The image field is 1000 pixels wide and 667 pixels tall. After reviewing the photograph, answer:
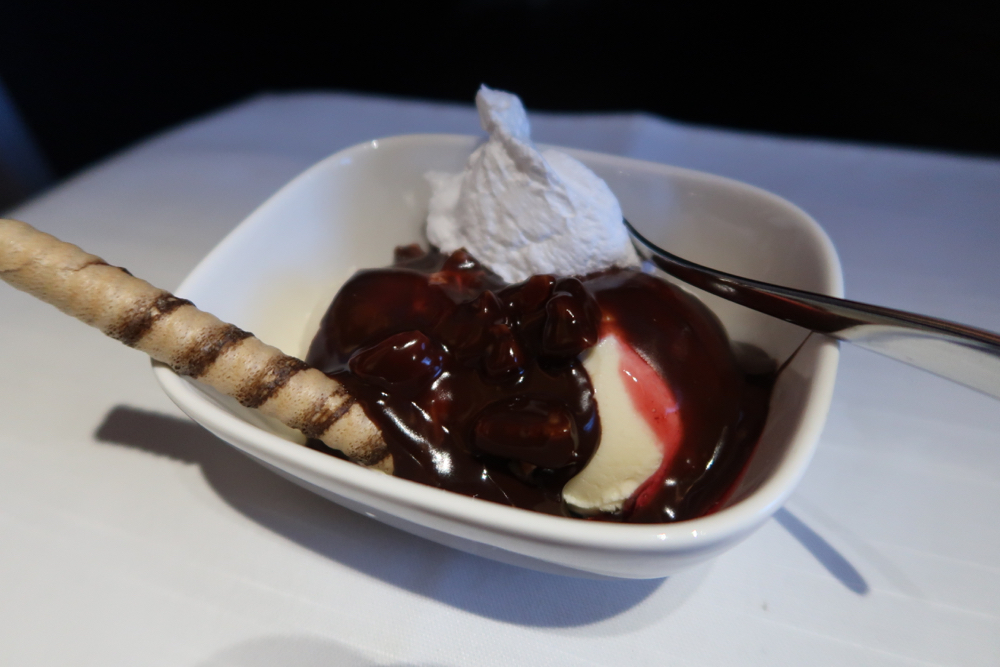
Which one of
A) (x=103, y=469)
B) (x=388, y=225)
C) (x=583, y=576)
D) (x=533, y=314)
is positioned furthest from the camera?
(x=388, y=225)

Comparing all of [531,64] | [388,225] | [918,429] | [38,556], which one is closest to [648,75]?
[531,64]

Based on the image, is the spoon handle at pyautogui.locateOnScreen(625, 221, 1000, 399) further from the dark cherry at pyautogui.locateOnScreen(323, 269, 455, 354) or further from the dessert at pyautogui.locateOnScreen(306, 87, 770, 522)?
the dark cherry at pyautogui.locateOnScreen(323, 269, 455, 354)

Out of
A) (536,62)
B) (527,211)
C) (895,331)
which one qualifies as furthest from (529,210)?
(536,62)

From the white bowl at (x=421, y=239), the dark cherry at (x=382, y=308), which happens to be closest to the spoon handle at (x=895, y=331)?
the white bowl at (x=421, y=239)

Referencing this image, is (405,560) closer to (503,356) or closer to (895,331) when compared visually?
(503,356)

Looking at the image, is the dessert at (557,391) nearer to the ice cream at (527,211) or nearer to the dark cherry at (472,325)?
the dark cherry at (472,325)

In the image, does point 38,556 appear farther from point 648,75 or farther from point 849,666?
point 648,75
